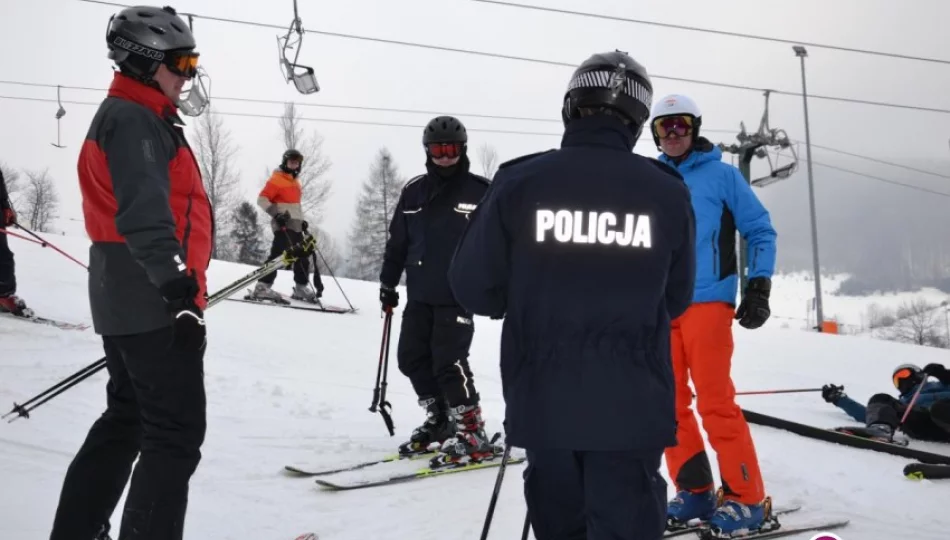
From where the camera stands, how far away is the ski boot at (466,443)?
4570 mm

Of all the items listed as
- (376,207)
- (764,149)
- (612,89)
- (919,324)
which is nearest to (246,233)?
(376,207)

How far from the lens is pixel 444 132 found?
4.82 m

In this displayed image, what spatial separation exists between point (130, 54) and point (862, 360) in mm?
10702

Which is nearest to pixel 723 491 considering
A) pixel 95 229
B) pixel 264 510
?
pixel 264 510

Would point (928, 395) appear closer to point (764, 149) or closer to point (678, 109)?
point (678, 109)

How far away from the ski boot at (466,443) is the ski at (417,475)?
0.16 ft

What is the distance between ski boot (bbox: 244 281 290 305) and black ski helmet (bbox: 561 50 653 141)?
975 cm

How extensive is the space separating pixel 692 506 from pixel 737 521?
302mm

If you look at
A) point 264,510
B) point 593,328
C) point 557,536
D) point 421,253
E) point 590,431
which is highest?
point 421,253

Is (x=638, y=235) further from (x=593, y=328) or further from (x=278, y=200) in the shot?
(x=278, y=200)

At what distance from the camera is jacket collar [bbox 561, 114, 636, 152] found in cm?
218

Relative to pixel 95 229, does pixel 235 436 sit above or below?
below

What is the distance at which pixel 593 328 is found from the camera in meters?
2.04

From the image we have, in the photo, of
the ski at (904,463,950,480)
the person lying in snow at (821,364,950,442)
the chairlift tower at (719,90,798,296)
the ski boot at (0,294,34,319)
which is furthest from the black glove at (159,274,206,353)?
the chairlift tower at (719,90,798,296)
